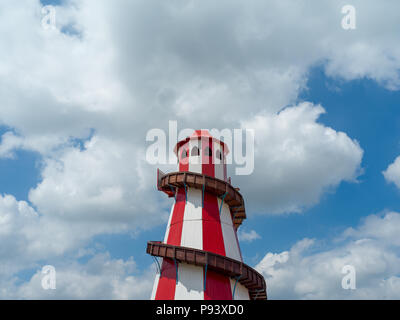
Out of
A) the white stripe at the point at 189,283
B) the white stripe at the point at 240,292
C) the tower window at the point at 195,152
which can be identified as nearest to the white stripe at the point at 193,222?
the white stripe at the point at 189,283

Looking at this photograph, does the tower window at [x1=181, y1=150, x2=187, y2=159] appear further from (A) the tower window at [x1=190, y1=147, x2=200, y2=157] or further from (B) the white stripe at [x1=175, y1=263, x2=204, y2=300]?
(B) the white stripe at [x1=175, y1=263, x2=204, y2=300]

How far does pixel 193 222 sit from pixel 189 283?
19.4 feet

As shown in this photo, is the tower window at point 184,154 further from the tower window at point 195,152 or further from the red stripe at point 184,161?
the tower window at point 195,152

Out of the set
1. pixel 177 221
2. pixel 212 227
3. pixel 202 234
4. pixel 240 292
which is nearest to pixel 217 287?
pixel 240 292

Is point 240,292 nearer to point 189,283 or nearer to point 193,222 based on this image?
point 189,283

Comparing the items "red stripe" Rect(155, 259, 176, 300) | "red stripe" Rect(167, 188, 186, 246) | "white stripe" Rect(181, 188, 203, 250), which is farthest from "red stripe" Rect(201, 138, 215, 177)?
"red stripe" Rect(155, 259, 176, 300)

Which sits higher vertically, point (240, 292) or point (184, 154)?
point (184, 154)

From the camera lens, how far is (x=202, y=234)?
3475 cm

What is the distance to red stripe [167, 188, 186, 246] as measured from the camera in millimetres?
35406

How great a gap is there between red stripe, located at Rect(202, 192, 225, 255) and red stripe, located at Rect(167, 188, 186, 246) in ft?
7.70

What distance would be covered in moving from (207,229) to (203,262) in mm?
4283
